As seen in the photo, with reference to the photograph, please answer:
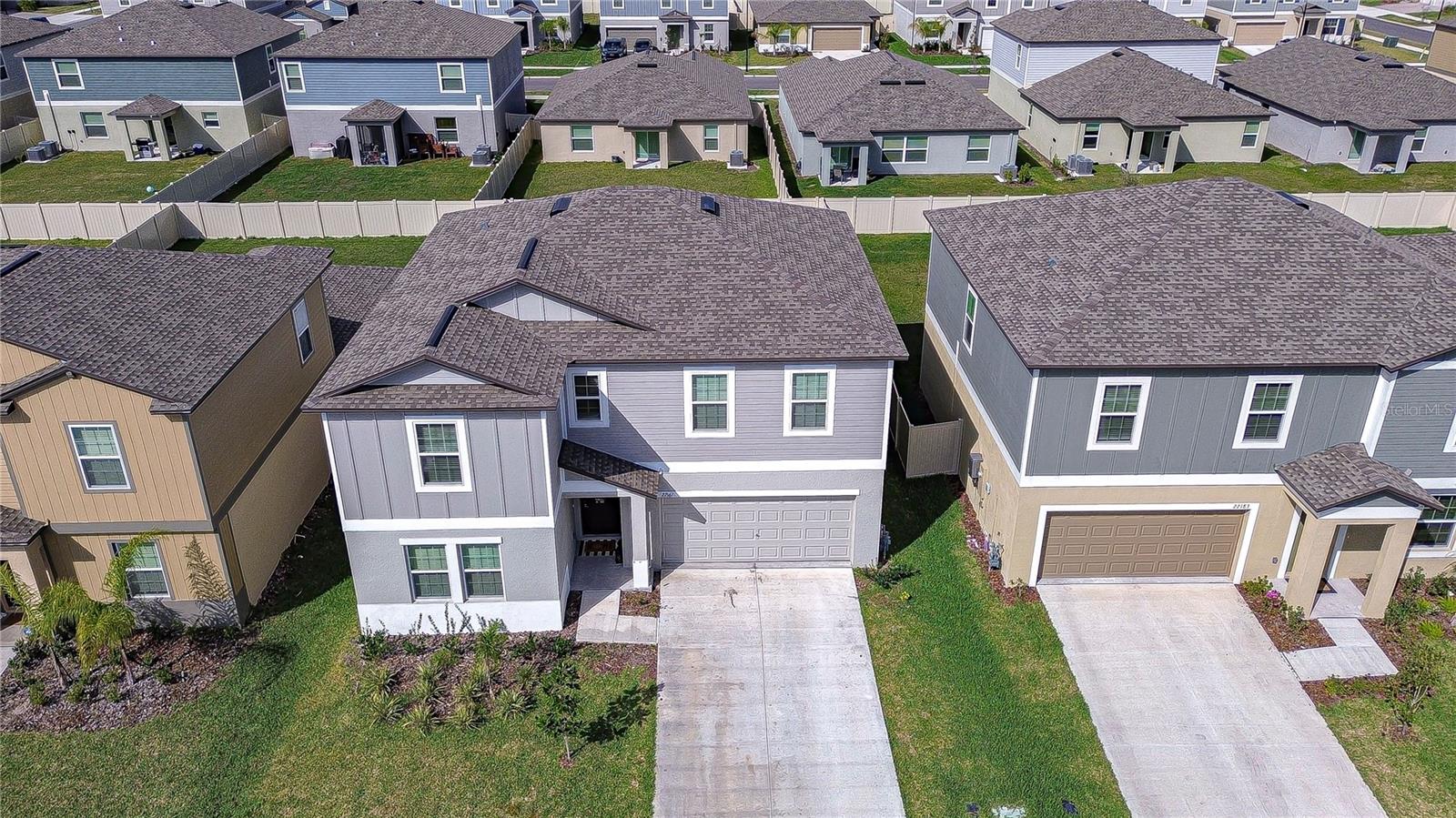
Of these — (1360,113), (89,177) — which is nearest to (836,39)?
(1360,113)

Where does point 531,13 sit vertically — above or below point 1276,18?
above

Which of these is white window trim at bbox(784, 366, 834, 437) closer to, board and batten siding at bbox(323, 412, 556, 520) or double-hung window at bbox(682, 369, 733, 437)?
double-hung window at bbox(682, 369, 733, 437)

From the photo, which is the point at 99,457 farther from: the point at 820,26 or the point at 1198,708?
the point at 820,26

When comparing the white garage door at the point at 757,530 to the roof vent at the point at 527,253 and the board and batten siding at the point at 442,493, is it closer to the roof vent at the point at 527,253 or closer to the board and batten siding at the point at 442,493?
the board and batten siding at the point at 442,493

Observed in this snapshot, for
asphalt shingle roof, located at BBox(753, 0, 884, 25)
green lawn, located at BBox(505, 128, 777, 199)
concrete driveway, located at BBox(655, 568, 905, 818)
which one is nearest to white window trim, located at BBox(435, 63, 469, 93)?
green lawn, located at BBox(505, 128, 777, 199)

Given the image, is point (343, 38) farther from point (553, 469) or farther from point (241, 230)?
point (553, 469)

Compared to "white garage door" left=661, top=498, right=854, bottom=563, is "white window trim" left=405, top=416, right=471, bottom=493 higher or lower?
higher
